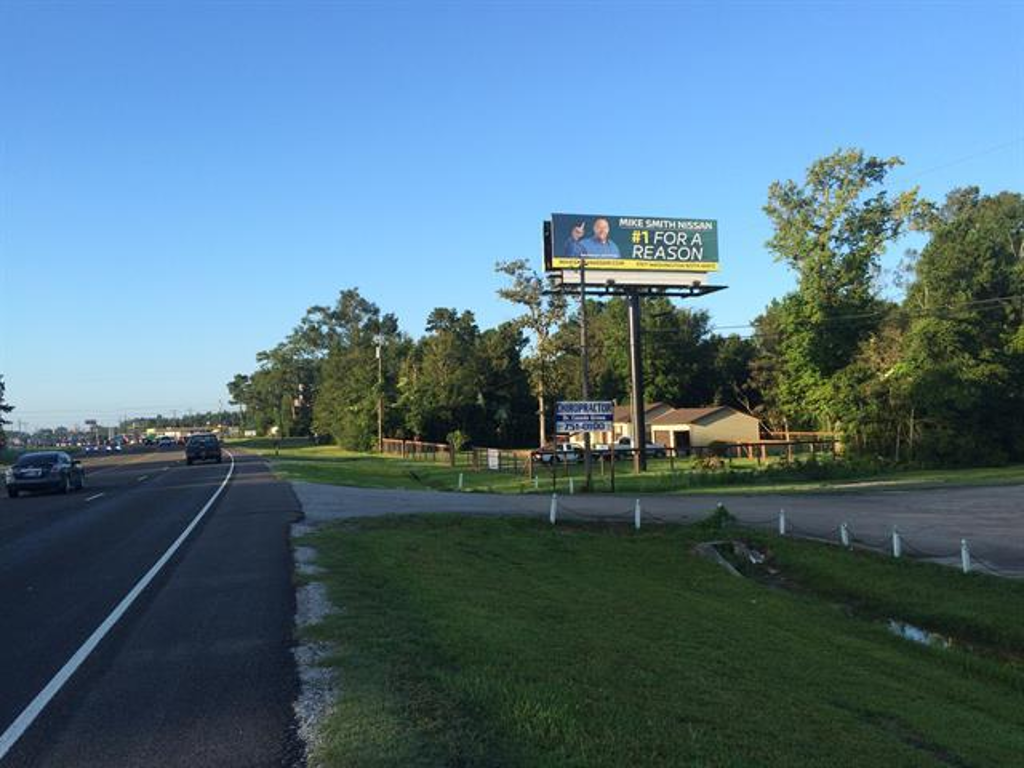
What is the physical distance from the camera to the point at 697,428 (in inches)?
2965

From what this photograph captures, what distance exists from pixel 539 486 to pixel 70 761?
3187 centimetres

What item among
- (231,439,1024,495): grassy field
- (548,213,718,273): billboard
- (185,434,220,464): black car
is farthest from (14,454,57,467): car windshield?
(548,213,718,273): billboard

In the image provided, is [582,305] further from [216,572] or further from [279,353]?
[279,353]

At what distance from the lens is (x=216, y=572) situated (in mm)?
11805

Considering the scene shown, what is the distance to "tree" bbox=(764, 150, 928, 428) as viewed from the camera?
184 feet

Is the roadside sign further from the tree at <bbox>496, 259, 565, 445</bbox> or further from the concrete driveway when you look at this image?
the tree at <bbox>496, 259, 565, 445</bbox>

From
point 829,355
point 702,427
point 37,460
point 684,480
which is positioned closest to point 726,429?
point 702,427

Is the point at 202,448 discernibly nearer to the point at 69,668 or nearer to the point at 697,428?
the point at 697,428

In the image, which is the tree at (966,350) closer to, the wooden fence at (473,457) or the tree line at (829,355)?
the tree line at (829,355)

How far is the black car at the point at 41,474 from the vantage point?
30.0 m

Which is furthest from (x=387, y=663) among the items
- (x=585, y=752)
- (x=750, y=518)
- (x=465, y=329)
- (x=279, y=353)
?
Answer: (x=279, y=353)

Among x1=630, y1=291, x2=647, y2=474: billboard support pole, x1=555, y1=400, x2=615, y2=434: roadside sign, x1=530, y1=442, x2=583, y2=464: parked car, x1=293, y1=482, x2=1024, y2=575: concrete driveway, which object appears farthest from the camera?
x1=530, y1=442, x2=583, y2=464: parked car

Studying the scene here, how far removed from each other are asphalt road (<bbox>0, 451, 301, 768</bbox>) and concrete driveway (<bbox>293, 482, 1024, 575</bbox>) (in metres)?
5.16

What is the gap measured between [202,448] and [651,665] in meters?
49.7
